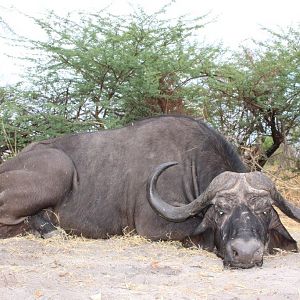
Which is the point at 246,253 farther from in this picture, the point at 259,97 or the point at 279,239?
the point at 259,97

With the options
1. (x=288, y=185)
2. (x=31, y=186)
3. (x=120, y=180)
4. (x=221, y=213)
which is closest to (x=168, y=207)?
(x=221, y=213)

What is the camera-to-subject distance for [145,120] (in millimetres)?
7379

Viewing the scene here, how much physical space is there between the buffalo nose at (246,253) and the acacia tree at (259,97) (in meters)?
5.38

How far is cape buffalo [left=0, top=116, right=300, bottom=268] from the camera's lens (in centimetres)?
643

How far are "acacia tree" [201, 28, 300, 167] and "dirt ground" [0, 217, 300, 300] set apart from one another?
4933 mm

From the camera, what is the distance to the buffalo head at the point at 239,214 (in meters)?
4.95

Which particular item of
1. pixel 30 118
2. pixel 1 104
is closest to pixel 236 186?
pixel 30 118

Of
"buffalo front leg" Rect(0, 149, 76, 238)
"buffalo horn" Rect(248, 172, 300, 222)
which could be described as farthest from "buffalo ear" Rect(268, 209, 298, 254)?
"buffalo front leg" Rect(0, 149, 76, 238)

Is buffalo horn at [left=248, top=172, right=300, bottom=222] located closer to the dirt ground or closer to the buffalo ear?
the buffalo ear

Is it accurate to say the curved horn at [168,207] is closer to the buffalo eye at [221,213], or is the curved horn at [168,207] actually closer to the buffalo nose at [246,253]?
the buffalo eye at [221,213]

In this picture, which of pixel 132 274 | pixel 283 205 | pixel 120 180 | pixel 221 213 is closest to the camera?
pixel 132 274

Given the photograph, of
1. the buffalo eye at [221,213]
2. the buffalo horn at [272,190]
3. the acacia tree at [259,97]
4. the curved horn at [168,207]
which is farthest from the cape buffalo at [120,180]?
the acacia tree at [259,97]

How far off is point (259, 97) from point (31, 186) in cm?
502

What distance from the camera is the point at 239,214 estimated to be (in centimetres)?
527
